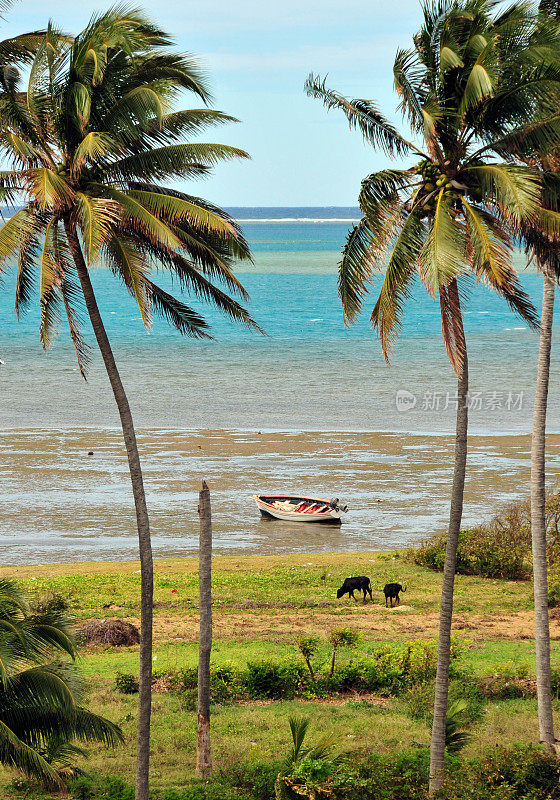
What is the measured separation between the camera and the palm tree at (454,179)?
1008cm

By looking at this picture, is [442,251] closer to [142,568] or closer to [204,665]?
[142,568]

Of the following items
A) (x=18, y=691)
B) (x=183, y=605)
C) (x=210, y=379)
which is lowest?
(x=183, y=605)

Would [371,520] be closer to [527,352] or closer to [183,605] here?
[183,605]

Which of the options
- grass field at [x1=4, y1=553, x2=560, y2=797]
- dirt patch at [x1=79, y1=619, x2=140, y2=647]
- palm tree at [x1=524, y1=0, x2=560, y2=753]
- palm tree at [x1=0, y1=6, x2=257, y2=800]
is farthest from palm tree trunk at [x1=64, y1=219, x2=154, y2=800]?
dirt patch at [x1=79, y1=619, x2=140, y2=647]

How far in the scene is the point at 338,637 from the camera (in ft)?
55.9

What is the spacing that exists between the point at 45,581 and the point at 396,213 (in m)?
16.5

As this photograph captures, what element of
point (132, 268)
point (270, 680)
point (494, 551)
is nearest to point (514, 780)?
point (270, 680)

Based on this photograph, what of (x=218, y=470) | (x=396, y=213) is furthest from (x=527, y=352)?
Result: (x=396, y=213)

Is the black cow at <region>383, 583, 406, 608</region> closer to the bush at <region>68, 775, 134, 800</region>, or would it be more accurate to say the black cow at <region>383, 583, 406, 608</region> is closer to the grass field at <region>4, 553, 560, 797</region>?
the grass field at <region>4, 553, 560, 797</region>

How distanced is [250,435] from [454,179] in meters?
37.6

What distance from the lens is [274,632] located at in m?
20.3

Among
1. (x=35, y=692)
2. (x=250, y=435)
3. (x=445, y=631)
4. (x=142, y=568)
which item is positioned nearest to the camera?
(x=35, y=692)

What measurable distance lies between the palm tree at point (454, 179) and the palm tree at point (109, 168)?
6.17 ft

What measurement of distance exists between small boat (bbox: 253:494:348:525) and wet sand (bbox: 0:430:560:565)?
1.40ft
